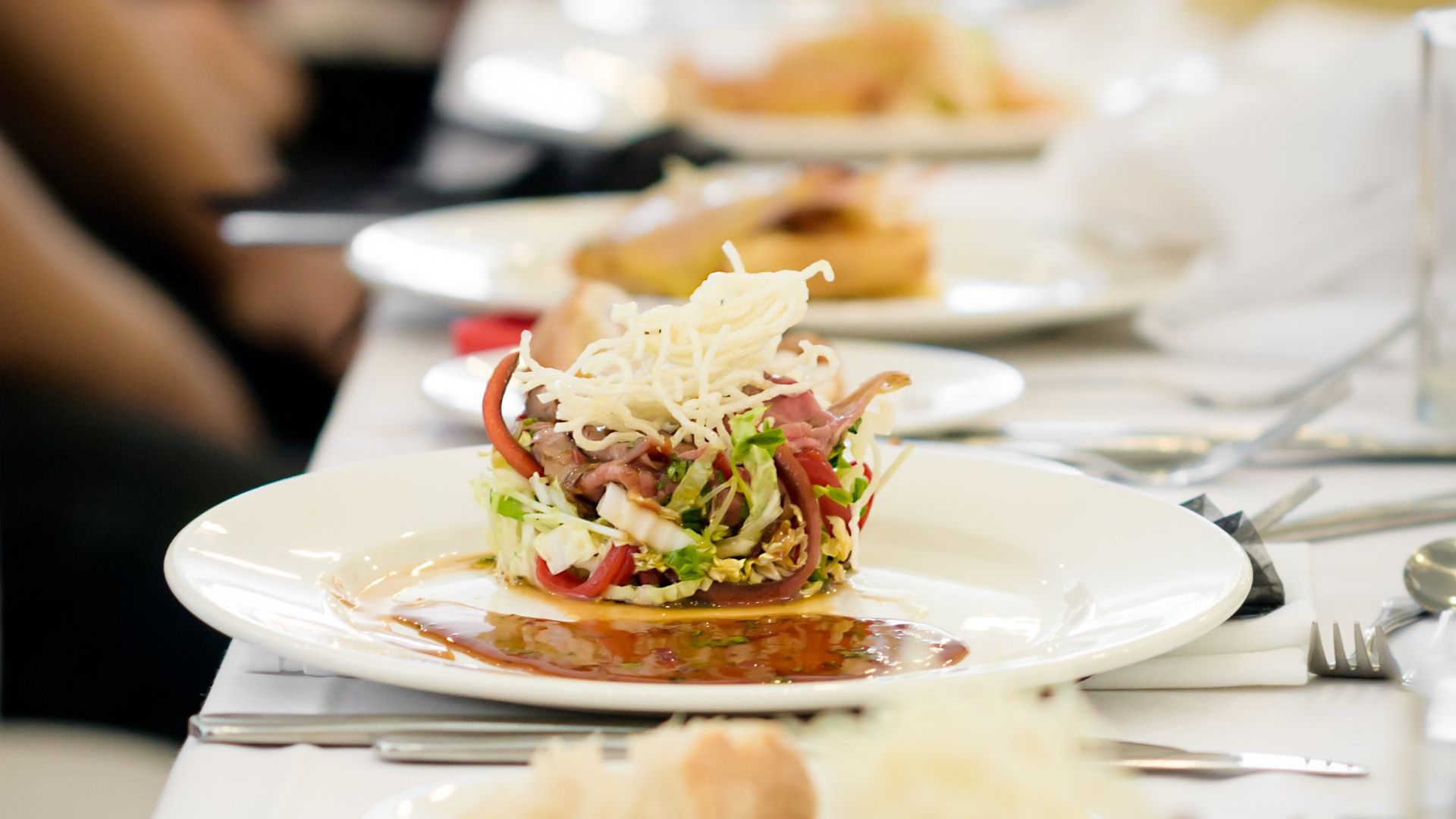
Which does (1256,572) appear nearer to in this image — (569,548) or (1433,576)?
(1433,576)

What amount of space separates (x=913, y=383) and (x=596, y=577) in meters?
0.54

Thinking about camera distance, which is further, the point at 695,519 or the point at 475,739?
the point at 695,519

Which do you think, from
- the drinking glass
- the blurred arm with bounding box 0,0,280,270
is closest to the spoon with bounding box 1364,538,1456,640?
the drinking glass

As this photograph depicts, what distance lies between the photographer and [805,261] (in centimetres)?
180

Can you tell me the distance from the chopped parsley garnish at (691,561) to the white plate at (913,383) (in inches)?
13.3

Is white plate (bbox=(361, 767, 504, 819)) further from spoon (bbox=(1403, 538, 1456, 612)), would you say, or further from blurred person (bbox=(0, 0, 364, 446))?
blurred person (bbox=(0, 0, 364, 446))

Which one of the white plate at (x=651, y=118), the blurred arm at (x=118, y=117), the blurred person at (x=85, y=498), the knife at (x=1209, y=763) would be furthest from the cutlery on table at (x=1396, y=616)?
the blurred arm at (x=118, y=117)

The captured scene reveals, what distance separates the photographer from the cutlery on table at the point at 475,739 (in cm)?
74

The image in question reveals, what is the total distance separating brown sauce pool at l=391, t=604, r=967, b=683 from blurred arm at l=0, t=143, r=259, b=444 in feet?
4.44

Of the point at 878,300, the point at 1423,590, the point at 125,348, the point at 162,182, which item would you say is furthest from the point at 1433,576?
the point at 162,182

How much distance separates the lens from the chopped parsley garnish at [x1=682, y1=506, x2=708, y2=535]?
99 cm

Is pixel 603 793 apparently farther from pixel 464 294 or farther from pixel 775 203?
pixel 775 203

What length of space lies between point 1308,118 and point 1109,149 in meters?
0.26

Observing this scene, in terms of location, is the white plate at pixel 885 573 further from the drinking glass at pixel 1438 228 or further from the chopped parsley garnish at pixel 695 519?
the drinking glass at pixel 1438 228
